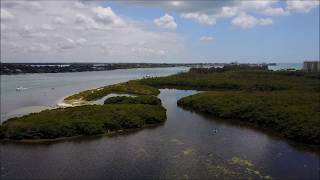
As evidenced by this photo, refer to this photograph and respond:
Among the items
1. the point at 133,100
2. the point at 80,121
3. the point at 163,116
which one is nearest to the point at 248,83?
Answer: the point at 133,100

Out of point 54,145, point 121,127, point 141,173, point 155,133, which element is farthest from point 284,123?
point 54,145

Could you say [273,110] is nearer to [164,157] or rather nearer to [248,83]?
[164,157]

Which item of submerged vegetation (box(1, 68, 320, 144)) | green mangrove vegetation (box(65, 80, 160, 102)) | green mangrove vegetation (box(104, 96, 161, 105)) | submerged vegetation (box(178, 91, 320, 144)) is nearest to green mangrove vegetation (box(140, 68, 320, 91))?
green mangrove vegetation (box(65, 80, 160, 102))

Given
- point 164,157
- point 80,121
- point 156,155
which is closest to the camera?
point 164,157

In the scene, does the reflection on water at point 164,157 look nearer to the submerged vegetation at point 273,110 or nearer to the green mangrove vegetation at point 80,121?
the green mangrove vegetation at point 80,121

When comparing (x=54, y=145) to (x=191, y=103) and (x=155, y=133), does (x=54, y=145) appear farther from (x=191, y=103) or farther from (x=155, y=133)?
(x=191, y=103)
